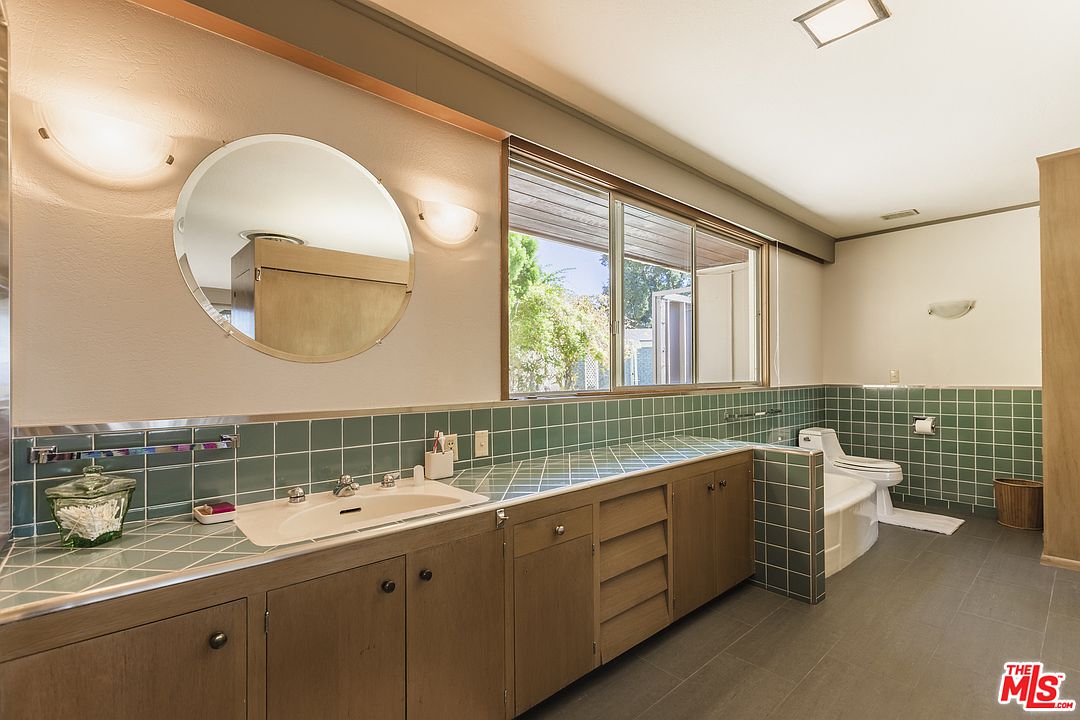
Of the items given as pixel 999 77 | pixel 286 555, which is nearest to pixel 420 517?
pixel 286 555

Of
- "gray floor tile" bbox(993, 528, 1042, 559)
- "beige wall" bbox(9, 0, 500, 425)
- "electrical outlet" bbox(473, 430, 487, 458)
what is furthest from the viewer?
"gray floor tile" bbox(993, 528, 1042, 559)

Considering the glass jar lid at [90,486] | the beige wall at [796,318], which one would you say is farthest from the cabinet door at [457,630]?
the beige wall at [796,318]

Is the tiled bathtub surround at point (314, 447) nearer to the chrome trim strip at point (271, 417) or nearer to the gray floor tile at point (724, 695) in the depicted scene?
the chrome trim strip at point (271, 417)

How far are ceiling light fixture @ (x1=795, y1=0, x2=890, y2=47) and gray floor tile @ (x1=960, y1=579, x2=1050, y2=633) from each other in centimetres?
277

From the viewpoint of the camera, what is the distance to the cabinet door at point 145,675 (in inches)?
37.2

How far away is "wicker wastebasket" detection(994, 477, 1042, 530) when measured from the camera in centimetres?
374

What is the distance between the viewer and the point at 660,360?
3387 mm

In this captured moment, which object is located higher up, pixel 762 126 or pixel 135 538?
pixel 762 126

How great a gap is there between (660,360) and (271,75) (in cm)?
259

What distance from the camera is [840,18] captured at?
1883 millimetres

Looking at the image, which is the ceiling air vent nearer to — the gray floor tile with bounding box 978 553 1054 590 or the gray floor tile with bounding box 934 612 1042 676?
the gray floor tile with bounding box 978 553 1054 590

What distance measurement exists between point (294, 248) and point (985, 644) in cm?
332

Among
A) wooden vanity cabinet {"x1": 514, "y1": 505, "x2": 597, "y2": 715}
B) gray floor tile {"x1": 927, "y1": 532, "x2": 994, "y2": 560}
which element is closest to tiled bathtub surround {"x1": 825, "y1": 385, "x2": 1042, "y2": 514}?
gray floor tile {"x1": 927, "y1": 532, "x2": 994, "y2": 560}

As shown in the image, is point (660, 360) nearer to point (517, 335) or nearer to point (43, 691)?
point (517, 335)
